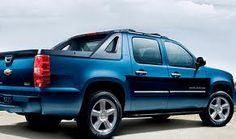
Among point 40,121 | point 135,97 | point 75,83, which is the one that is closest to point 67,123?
point 40,121

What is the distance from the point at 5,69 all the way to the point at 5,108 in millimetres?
650

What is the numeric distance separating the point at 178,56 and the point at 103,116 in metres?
2.34

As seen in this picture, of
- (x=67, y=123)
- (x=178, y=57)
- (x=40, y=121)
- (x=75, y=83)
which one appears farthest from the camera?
(x=67, y=123)

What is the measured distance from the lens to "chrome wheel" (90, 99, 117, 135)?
7688mm

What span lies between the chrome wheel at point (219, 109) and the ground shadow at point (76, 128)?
394 mm

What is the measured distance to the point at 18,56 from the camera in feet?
25.0

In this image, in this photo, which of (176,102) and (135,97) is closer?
(135,97)

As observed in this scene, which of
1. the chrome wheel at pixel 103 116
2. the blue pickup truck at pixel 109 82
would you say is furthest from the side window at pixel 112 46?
the chrome wheel at pixel 103 116

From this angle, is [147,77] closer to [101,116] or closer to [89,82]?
[101,116]

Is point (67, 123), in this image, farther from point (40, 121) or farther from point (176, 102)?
point (176, 102)

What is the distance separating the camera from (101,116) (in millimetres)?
7758

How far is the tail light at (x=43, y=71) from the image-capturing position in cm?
703

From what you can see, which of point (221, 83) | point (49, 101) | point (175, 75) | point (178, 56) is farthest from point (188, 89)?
point (49, 101)

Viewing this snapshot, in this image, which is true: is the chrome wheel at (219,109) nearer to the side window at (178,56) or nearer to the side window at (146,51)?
the side window at (178,56)
